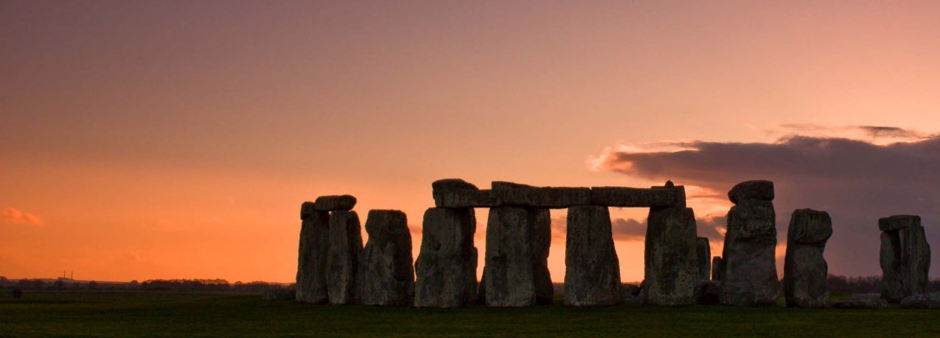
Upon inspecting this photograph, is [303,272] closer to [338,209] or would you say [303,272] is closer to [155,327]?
[338,209]

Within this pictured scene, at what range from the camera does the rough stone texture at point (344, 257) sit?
27750mm

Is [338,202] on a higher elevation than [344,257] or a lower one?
higher

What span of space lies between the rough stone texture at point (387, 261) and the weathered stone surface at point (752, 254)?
768 centimetres

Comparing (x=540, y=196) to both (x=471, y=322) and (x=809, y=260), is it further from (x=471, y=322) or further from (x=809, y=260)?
(x=809, y=260)

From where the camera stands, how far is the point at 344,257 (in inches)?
1100

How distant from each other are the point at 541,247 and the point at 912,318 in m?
8.88

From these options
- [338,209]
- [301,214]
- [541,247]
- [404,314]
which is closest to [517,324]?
[404,314]

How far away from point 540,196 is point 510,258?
156cm

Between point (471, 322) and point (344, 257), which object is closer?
point (471, 322)

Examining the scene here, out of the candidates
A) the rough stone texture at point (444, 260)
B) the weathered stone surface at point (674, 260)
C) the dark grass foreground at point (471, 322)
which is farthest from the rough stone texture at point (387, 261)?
the weathered stone surface at point (674, 260)

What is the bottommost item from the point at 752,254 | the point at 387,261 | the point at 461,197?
the point at 387,261

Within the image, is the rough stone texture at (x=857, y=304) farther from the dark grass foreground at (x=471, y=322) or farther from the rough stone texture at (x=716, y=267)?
the rough stone texture at (x=716, y=267)

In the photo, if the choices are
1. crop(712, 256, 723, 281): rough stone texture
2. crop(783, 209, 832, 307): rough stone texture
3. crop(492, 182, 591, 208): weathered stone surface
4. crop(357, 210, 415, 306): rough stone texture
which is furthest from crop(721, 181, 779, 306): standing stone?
crop(712, 256, 723, 281): rough stone texture

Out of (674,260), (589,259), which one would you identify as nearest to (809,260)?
(674,260)
